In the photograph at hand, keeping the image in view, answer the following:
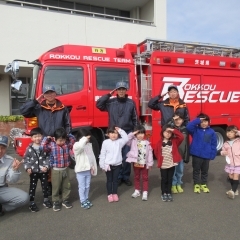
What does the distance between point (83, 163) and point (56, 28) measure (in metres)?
9.12

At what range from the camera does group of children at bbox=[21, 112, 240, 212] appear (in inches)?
155

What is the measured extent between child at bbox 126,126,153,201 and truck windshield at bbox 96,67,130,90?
2.13 m

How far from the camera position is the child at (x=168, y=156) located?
427 centimetres

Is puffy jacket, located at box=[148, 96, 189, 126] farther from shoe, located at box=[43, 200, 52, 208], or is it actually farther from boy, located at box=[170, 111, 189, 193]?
shoe, located at box=[43, 200, 52, 208]

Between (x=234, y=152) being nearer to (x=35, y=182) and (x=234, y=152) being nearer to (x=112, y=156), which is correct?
(x=112, y=156)

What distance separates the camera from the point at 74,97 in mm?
5957

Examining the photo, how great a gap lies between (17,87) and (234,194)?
4.31 m

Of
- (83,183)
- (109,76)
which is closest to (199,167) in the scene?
(83,183)

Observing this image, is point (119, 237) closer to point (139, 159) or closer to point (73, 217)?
point (73, 217)

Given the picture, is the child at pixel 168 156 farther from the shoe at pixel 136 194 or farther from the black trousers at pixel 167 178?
the shoe at pixel 136 194

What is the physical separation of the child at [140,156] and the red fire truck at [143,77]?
5.68 feet

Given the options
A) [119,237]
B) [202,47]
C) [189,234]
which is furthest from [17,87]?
[202,47]

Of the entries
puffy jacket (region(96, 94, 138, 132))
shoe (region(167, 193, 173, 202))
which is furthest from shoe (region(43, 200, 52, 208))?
shoe (region(167, 193, 173, 202))

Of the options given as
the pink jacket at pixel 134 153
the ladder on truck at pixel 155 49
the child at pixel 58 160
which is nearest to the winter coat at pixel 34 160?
the child at pixel 58 160
